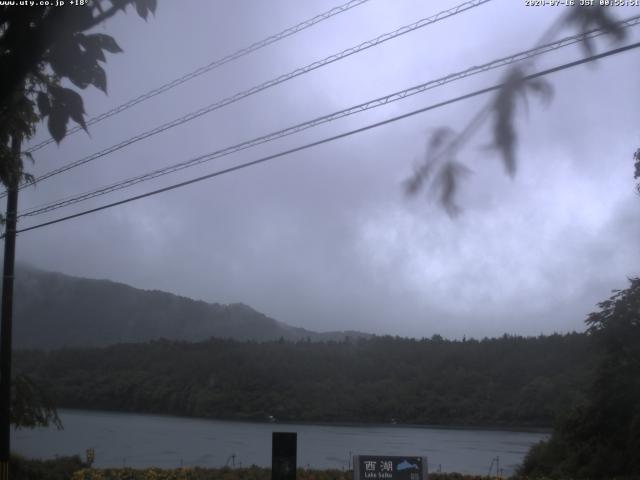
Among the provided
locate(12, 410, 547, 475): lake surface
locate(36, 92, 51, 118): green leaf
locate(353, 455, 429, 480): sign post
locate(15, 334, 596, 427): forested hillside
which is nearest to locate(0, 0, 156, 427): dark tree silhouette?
locate(36, 92, 51, 118): green leaf

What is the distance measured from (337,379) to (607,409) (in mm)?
14385

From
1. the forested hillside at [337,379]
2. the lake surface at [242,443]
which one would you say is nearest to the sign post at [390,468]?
the lake surface at [242,443]

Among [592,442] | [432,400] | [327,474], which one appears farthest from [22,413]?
[432,400]

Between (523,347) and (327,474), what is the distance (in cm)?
1720

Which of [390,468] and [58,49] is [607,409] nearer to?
[390,468]

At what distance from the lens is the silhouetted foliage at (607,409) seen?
72.0 feet

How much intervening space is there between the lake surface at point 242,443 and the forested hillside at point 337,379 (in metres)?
0.88

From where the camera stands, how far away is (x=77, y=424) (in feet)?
117

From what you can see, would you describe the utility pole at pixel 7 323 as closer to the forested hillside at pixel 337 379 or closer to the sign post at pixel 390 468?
the sign post at pixel 390 468

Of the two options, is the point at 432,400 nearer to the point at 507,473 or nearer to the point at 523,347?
the point at 523,347

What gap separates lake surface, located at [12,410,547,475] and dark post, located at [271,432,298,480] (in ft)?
36.3

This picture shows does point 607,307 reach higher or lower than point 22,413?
higher

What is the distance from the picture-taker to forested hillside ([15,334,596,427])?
30578mm

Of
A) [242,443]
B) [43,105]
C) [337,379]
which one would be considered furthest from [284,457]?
[337,379]
